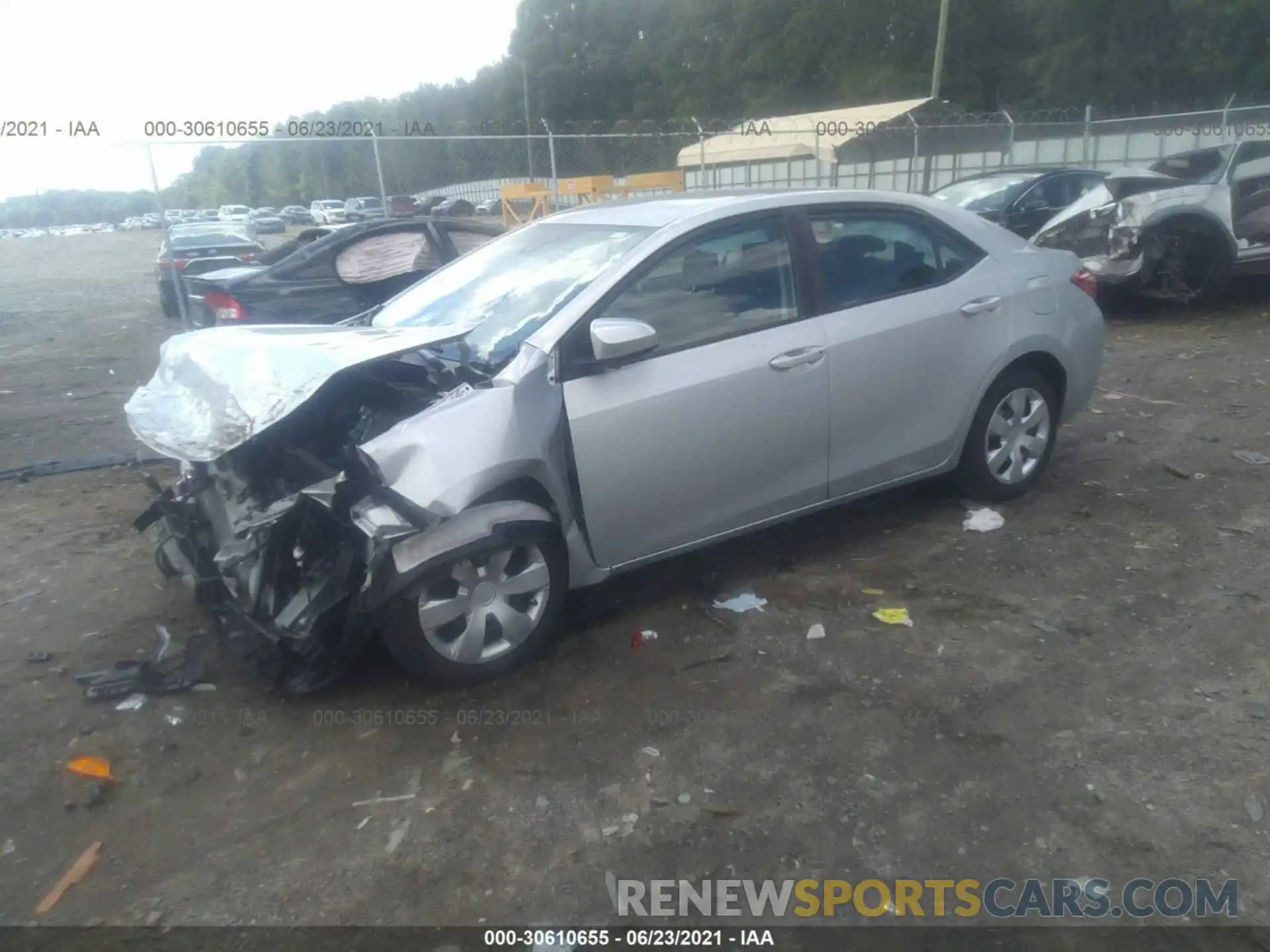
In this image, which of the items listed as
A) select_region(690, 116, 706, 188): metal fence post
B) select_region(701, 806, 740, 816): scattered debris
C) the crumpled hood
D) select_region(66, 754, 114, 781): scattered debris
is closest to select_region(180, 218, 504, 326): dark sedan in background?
the crumpled hood

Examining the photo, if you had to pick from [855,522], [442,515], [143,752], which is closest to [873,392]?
[855,522]

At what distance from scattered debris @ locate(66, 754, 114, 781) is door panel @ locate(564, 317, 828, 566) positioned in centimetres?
189

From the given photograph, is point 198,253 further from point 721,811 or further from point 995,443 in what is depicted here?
point 721,811

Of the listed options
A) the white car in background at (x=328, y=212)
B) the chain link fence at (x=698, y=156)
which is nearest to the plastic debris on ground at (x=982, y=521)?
the chain link fence at (x=698, y=156)

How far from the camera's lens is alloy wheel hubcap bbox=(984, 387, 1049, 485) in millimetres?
4992

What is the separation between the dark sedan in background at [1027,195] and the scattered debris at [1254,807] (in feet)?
31.3

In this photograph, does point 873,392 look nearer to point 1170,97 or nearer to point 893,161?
point 893,161

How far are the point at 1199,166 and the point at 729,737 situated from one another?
913 centimetres

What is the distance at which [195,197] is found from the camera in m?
13.6

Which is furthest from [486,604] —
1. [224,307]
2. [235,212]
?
[235,212]

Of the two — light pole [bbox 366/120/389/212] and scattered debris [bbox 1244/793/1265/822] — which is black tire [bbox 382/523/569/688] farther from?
light pole [bbox 366/120/389/212]

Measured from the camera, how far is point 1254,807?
2.83 m

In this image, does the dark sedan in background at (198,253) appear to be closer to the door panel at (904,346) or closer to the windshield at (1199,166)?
the door panel at (904,346)

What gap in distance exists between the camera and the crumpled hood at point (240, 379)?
136 inches
